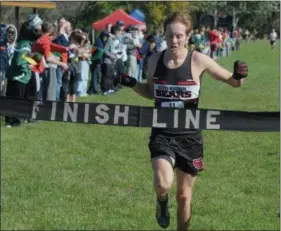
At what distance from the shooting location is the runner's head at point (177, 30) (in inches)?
205

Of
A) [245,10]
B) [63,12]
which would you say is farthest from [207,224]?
[245,10]

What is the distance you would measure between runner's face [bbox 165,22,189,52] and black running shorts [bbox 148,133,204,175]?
0.69 meters

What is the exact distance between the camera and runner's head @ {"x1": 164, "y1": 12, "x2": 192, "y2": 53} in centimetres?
521

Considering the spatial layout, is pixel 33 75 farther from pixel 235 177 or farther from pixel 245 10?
pixel 245 10

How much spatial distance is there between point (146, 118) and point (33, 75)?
829 cm

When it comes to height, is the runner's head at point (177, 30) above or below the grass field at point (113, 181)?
above

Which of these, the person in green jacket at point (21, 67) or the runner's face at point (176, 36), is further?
the person in green jacket at point (21, 67)

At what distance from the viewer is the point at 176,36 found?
5227 millimetres

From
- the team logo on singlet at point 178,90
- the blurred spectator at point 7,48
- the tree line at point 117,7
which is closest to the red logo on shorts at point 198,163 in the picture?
the team logo on singlet at point 178,90

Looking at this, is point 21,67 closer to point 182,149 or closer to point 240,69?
point 182,149

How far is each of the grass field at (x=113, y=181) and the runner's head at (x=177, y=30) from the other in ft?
7.17

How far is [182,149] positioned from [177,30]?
3.05ft

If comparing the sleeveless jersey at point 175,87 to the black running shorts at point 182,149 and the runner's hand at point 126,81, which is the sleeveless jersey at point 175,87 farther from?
the runner's hand at point 126,81

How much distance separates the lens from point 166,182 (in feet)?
17.2
